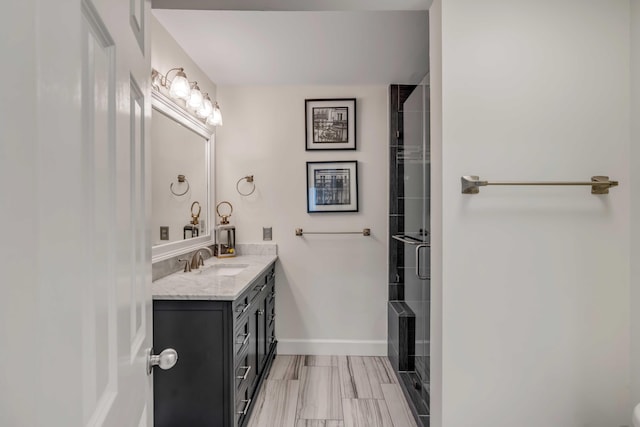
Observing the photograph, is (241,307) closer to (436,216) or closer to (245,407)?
(245,407)

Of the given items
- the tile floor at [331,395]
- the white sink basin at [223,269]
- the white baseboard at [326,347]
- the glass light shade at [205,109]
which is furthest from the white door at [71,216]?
the white baseboard at [326,347]

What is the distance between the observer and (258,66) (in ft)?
8.82

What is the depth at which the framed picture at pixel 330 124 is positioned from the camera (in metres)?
3.09

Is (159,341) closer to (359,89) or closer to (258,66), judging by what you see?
(258,66)

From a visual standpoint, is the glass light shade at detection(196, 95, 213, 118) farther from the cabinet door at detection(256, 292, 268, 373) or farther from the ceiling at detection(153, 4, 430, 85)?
the cabinet door at detection(256, 292, 268, 373)

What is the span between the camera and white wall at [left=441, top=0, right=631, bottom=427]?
1316mm

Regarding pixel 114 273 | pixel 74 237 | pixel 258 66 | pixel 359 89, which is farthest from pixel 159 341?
pixel 359 89

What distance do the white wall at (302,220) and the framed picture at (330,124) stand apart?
61 millimetres

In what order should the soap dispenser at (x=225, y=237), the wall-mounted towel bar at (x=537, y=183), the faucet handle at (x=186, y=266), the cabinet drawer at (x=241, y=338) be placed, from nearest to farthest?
the wall-mounted towel bar at (x=537, y=183) < the cabinet drawer at (x=241, y=338) < the faucet handle at (x=186, y=266) < the soap dispenser at (x=225, y=237)

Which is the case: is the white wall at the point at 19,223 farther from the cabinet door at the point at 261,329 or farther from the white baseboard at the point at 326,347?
the white baseboard at the point at 326,347

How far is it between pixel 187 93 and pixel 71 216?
2.04 m

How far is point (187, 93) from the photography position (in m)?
2.20

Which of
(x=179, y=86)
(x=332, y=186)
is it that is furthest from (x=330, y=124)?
(x=179, y=86)

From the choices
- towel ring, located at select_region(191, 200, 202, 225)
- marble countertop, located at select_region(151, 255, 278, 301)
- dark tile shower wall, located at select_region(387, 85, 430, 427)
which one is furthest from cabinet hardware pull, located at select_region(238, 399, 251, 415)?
towel ring, located at select_region(191, 200, 202, 225)
